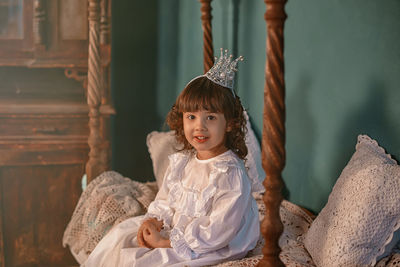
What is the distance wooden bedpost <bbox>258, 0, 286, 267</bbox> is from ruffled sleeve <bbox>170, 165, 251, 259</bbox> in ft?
0.69

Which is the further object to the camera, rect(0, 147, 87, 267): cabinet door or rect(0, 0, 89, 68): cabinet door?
rect(0, 0, 89, 68): cabinet door

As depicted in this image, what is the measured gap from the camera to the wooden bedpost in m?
1.20

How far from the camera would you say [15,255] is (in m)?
2.83

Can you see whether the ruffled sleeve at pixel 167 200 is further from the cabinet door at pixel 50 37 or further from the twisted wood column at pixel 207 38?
the cabinet door at pixel 50 37

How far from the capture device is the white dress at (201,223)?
4.86 ft

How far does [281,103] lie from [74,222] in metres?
1.46

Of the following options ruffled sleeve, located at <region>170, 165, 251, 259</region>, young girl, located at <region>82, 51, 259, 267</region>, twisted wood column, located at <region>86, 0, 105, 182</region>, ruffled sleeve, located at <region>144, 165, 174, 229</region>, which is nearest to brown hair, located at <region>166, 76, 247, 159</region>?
Result: young girl, located at <region>82, 51, 259, 267</region>

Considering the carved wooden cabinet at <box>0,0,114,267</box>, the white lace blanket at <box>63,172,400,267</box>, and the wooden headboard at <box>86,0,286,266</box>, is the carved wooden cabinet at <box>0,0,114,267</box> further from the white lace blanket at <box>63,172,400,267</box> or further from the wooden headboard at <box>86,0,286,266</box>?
the wooden headboard at <box>86,0,286,266</box>

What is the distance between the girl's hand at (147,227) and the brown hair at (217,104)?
1.15 feet

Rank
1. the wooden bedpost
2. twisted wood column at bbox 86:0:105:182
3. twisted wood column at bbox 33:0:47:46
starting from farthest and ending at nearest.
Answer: twisted wood column at bbox 33:0:47:46
twisted wood column at bbox 86:0:105:182
the wooden bedpost

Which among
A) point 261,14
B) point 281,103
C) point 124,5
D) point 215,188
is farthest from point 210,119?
point 124,5

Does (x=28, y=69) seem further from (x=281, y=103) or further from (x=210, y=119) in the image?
(x=281, y=103)

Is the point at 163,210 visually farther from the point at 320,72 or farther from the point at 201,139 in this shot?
the point at 320,72

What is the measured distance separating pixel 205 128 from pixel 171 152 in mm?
839
